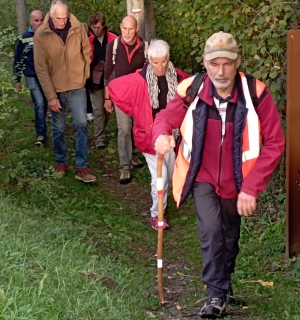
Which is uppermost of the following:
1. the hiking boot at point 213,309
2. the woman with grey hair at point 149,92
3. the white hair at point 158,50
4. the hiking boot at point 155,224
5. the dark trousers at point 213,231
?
the white hair at point 158,50

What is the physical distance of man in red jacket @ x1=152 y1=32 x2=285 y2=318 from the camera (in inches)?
186

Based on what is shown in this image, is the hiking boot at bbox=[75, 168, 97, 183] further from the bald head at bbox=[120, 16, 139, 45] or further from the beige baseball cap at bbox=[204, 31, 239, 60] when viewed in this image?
the beige baseball cap at bbox=[204, 31, 239, 60]

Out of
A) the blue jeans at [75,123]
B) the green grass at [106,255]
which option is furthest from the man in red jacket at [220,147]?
the blue jeans at [75,123]

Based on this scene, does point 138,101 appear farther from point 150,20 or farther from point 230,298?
point 150,20

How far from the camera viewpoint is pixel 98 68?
10.3 meters

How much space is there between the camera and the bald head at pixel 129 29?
8.59 m

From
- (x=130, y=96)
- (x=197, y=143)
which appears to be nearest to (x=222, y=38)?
(x=197, y=143)

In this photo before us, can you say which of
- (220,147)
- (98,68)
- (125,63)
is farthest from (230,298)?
(98,68)

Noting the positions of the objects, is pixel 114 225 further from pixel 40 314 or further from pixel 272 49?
pixel 40 314

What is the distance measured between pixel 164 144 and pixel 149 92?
2618mm

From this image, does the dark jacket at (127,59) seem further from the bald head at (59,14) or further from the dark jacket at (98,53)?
the dark jacket at (98,53)

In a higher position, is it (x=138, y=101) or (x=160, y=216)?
(x=138, y=101)

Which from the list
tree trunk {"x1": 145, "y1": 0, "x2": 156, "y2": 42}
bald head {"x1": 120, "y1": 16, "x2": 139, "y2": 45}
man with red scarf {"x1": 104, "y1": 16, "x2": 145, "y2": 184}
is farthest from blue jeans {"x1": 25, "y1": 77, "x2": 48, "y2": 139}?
tree trunk {"x1": 145, "y1": 0, "x2": 156, "y2": 42}

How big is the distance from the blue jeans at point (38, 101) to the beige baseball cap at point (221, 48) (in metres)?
5.60
